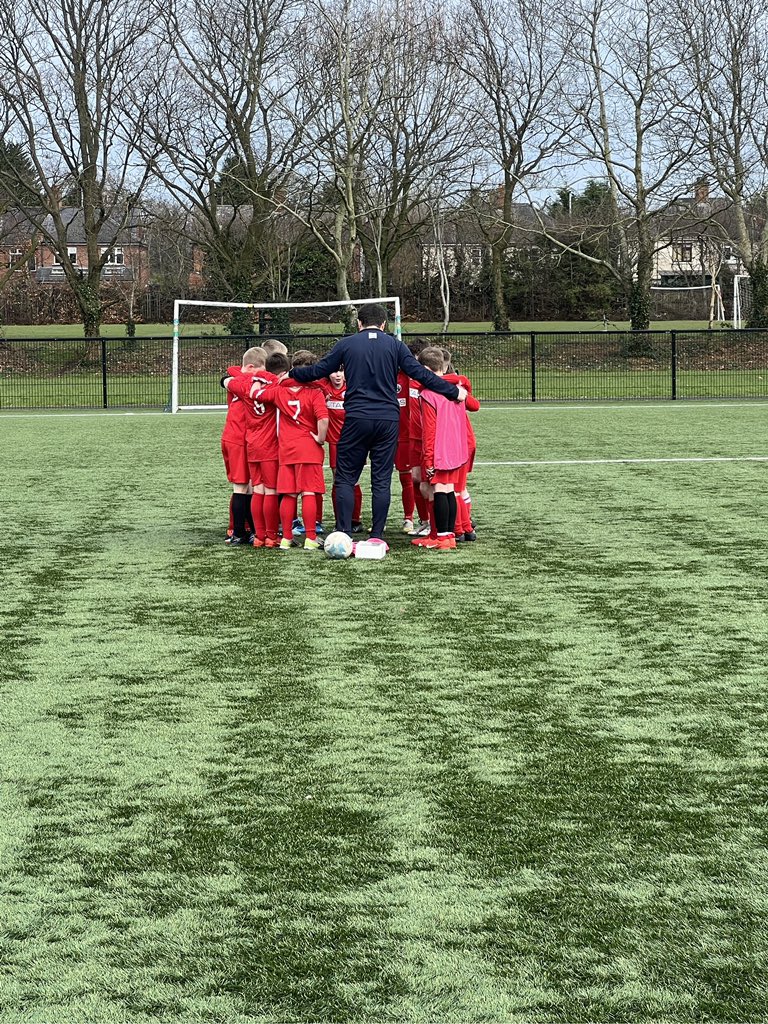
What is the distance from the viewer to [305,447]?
31.6 feet

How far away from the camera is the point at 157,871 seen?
12.4 feet

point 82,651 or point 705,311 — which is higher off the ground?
point 705,311

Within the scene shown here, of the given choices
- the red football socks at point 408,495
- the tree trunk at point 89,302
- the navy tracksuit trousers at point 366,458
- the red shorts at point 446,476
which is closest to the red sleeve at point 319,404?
the navy tracksuit trousers at point 366,458

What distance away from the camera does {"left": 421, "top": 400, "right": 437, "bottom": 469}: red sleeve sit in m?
9.89

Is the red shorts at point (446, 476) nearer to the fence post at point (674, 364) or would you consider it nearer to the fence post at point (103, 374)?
the fence post at point (103, 374)

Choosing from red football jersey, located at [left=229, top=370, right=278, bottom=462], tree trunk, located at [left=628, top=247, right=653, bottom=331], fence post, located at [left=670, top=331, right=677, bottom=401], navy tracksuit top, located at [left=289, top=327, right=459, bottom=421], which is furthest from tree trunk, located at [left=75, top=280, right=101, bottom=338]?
navy tracksuit top, located at [left=289, top=327, right=459, bottom=421]

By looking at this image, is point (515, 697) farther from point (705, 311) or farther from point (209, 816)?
point (705, 311)

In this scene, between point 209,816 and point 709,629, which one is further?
point 709,629

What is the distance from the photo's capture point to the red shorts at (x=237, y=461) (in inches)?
397

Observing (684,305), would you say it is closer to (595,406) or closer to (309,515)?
(595,406)

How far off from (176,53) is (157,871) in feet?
144

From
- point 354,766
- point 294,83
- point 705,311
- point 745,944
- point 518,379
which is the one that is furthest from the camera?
point 705,311

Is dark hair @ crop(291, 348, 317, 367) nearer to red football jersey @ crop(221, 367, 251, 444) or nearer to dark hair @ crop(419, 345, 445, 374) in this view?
red football jersey @ crop(221, 367, 251, 444)

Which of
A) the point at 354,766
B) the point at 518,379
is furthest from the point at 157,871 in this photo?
the point at 518,379
